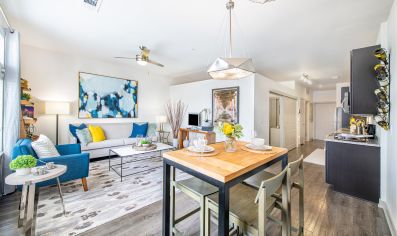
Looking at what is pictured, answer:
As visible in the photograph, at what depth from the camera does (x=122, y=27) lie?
2.65 metres

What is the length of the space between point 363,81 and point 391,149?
92cm

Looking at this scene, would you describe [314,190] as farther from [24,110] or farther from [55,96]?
[55,96]

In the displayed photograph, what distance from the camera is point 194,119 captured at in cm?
518

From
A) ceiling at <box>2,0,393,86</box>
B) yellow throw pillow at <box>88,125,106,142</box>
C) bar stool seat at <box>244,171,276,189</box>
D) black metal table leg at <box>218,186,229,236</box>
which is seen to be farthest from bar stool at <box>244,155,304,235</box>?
yellow throw pillow at <box>88,125,106,142</box>

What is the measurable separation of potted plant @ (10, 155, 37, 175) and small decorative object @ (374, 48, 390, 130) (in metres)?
4.02

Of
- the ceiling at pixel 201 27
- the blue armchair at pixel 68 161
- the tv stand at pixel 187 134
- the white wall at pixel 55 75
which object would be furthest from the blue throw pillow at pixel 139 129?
the blue armchair at pixel 68 161

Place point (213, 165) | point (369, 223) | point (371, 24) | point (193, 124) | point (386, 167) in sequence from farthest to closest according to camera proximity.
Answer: point (193, 124) → point (371, 24) → point (386, 167) → point (369, 223) → point (213, 165)

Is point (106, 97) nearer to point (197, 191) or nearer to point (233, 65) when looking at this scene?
point (233, 65)

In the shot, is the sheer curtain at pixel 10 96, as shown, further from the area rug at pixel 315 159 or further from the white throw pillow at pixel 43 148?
the area rug at pixel 315 159

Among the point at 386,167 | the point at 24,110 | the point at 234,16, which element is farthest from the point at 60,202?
the point at 386,167

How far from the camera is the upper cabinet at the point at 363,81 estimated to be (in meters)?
2.11

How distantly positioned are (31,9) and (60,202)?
2703mm

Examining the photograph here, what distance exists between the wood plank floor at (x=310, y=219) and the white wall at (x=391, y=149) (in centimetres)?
18

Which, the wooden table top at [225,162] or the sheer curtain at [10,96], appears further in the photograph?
the sheer curtain at [10,96]
